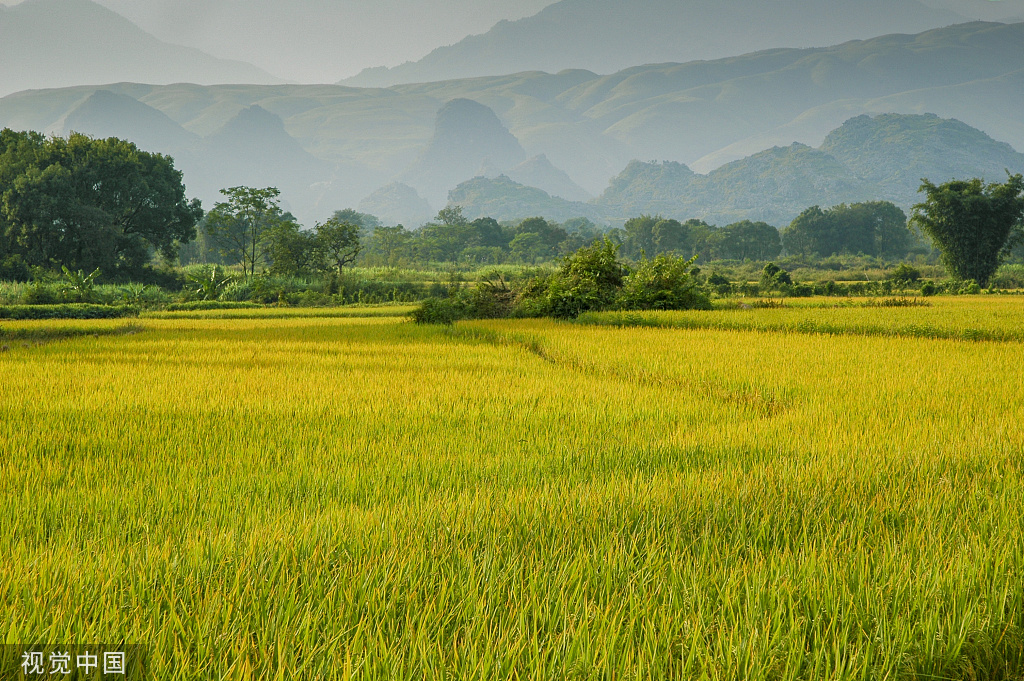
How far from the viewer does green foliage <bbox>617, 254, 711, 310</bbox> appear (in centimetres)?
1694

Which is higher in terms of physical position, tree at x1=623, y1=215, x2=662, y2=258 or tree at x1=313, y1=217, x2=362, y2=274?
tree at x1=623, y1=215, x2=662, y2=258

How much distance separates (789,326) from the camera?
472 inches

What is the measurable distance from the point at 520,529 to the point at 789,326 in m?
11.2

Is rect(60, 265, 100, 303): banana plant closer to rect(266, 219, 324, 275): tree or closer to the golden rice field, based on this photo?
rect(266, 219, 324, 275): tree

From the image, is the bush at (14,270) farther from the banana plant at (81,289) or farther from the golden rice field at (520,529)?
the golden rice field at (520,529)

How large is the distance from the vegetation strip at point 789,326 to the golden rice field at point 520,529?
550 cm

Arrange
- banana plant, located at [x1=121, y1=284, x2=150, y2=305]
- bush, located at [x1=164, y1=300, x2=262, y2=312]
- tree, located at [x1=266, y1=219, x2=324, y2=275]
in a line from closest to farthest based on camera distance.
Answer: bush, located at [x1=164, y1=300, x2=262, y2=312]
banana plant, located at [x1=121, y1=284, x2=150, y2=305]
tree, located at [x1=266, y1=219, x2=324, y2=275]

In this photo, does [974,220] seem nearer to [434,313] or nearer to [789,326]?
[789,326]

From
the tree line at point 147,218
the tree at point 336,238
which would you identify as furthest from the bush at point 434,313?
the tree at point 336,238

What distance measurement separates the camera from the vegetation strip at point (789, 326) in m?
9.90

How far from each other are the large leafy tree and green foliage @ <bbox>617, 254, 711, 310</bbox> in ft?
89.8

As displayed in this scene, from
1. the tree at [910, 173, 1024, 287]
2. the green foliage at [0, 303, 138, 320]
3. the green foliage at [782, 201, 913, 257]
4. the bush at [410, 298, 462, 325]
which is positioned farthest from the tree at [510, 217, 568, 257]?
the green foliage at [0, 303, 138, 320]

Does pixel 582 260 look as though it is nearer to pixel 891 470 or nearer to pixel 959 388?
pixel 959 388

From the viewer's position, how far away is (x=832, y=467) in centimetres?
314
